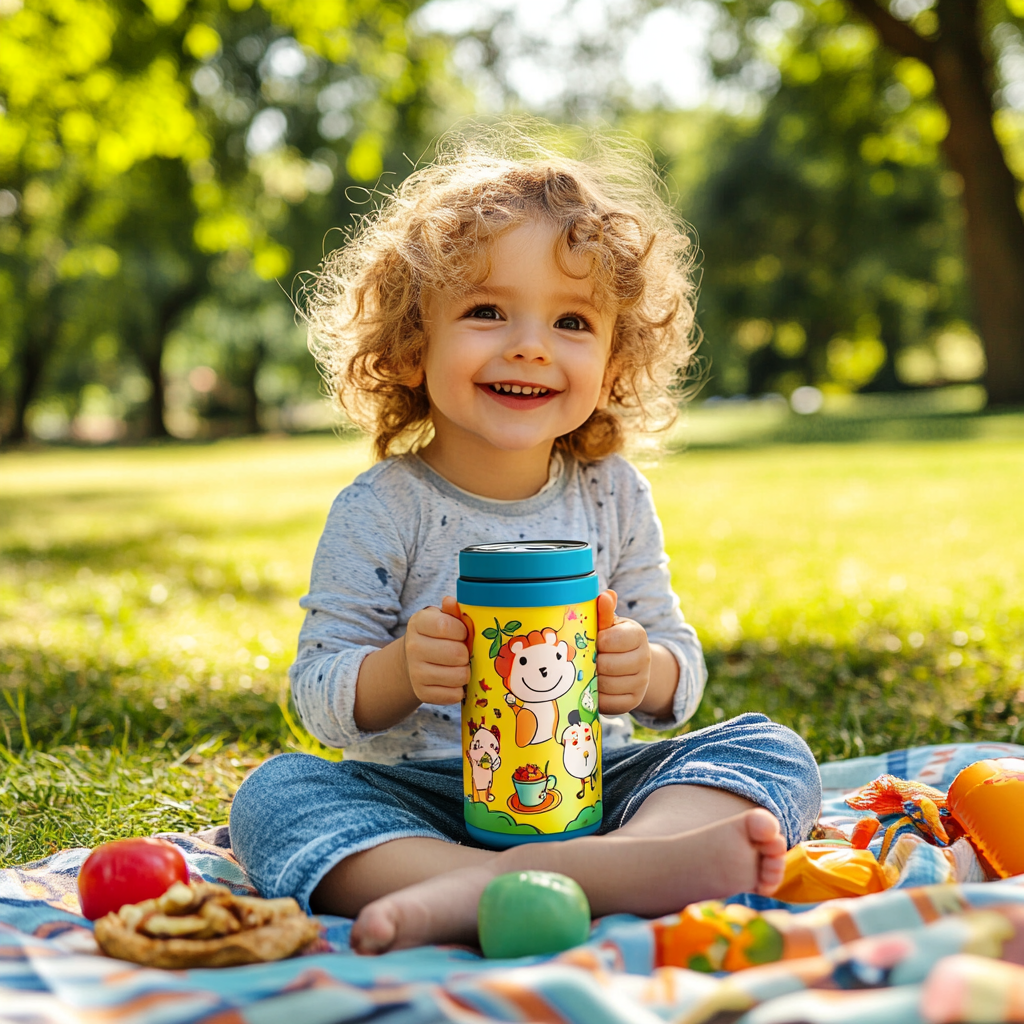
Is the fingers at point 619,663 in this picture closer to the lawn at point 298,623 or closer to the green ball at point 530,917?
the green ball at point 530,917

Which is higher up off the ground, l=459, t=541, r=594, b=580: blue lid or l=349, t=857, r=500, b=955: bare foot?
l=459, t=541, r=594, b=580: blue lid

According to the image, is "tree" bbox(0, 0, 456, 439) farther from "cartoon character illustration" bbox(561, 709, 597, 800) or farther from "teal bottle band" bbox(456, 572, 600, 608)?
"cartoon character illustration" bbox(561, 709, 597, 800)

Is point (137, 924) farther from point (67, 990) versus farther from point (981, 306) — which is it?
point (981, 306)

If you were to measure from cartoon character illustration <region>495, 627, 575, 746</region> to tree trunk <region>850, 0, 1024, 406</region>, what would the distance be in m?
12.6

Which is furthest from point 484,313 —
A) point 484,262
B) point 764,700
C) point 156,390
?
point 156,390

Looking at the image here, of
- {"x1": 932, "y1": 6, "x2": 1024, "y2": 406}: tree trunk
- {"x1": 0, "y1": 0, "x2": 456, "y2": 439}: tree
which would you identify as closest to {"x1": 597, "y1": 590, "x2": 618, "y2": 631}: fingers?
{"x1": 0, "y1": 0, "x2": 456, "y2": 439}: tree

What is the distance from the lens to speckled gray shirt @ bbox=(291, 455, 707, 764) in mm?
1957

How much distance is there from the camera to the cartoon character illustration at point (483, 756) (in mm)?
1654

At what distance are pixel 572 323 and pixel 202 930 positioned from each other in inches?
50.0

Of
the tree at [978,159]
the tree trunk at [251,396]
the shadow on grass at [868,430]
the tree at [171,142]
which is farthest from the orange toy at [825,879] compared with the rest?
the tree trunk at [251,396]

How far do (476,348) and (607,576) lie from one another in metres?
0.61

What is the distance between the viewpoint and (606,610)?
69.1 inches

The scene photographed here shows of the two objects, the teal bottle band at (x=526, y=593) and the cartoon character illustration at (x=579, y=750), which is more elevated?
the teal bottle band at (x=526, y=593)

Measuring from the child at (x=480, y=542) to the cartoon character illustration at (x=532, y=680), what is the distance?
0.29 ft
